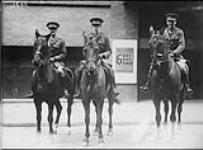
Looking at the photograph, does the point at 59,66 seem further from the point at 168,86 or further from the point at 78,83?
the point at 168,86

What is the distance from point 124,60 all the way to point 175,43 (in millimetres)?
443

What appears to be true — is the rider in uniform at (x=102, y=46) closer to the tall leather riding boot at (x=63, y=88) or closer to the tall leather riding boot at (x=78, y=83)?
the tall leather riding boot at (x=78, y=83)

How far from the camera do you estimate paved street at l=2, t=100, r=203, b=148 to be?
271cm

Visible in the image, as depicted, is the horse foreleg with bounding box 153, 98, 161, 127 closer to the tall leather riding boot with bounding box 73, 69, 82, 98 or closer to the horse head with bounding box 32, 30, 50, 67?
the tall leather riding boot with bounding box 73, 69, 82, 98

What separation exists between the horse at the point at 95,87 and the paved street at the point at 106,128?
43mm

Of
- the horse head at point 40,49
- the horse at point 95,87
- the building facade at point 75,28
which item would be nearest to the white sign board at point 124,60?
the building facade at point 75,28

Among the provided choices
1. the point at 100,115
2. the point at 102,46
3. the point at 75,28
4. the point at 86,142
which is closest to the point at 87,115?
the point at 100,115

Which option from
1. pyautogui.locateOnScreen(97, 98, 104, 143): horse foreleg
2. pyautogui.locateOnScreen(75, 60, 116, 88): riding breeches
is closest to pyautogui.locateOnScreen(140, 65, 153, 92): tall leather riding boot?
pyautogui.locateOnScreen(75, 60, 116, 88): riding breeches

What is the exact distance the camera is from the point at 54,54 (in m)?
2.69

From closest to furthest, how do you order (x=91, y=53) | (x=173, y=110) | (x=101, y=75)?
(x=91, y=53), (x=101, y=75), (x=173, y=110)

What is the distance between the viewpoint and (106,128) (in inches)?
108

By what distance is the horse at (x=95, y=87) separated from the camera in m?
2.59

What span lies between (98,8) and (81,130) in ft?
3.29

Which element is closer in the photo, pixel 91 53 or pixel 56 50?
pixel 91 53
